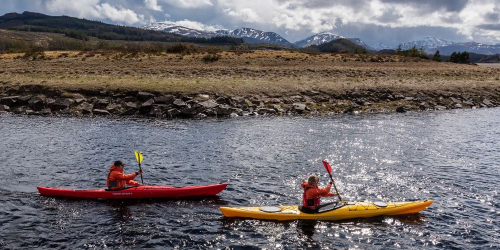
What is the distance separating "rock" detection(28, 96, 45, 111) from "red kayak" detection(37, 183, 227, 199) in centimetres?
2535

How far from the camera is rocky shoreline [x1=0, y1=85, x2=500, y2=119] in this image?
1505 inches

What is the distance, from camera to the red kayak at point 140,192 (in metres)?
17.2

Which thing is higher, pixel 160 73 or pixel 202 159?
pixel 160 73

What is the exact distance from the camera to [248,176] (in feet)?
66.9

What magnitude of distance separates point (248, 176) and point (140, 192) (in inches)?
230

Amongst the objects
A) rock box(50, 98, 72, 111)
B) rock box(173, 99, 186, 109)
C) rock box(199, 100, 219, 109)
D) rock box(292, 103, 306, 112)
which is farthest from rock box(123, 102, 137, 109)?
rock box(292, 103, 306, 112)

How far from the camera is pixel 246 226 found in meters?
14.7

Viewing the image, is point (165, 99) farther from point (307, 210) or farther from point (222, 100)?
point (307, 210)

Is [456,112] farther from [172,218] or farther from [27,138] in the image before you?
[27,138]

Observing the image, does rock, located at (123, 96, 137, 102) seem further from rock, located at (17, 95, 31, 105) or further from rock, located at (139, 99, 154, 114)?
rock, located at (17, 95, 31, 105)

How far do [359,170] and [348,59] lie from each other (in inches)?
1931

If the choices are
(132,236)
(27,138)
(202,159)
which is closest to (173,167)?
(202,159)

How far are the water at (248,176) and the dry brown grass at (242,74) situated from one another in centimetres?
945

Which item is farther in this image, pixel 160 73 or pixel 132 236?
pixel 160 73
